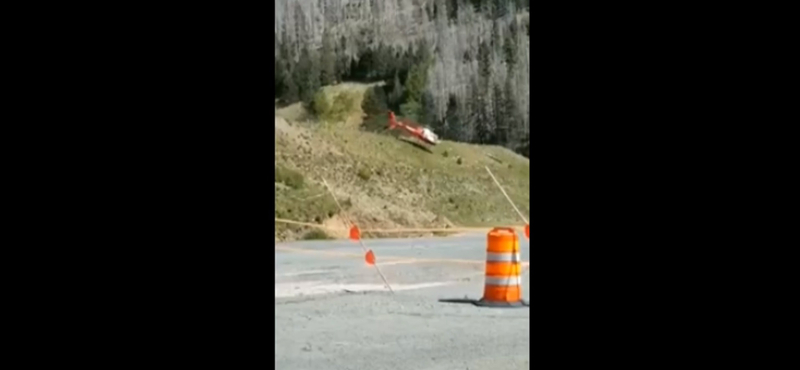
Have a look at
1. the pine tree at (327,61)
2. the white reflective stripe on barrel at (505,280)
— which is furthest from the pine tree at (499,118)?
the pine tree at (327,61)

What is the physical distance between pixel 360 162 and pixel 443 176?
0.61 m

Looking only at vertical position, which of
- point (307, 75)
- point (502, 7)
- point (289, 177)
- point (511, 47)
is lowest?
point (289, 177)

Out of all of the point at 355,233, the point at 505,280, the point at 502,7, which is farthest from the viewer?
the point at 355,233

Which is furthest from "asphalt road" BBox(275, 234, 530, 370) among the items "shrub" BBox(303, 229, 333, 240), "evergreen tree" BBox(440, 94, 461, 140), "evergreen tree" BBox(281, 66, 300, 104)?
"evergreen tree" BBox(281, 66, 300, 104)

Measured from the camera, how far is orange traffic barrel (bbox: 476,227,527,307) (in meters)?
5.80

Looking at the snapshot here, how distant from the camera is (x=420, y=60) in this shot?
622cm

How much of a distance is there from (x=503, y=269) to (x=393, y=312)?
744mm

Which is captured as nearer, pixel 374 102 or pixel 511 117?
pixel 374 102

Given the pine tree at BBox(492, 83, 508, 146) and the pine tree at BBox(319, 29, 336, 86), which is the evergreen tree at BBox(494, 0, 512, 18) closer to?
the pine tree at BBox(492, 83, 508, 146)

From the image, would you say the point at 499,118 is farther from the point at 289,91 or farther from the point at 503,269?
the point at 289,91

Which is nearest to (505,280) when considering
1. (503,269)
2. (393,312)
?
(503,269)

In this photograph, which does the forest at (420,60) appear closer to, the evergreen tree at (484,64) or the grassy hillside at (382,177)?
the evergreen tree at (484,64)
